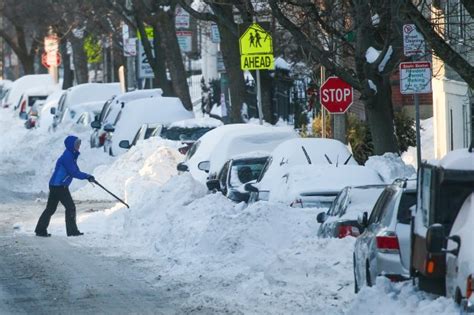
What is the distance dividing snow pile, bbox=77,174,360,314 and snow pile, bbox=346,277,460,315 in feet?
4.99

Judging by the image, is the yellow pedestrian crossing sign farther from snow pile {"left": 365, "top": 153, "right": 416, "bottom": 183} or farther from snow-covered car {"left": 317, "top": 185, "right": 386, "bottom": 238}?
snow-covered car {"left": 317, "top": 185, "right": 386, "bottom": 238}

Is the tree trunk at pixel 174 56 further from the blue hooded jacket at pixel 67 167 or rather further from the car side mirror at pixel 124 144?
the blue hooded jacket at pixel 67 167

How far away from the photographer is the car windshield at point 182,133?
98.1 ft

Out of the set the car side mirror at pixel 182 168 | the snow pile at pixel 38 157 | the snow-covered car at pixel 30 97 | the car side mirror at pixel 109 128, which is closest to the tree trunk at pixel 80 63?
the snow-covered car at pixel 30 97

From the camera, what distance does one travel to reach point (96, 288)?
→ 15383 mm

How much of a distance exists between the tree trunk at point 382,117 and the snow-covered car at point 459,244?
12.9m

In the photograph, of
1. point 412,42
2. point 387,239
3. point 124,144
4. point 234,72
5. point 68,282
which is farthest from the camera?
point 234,72

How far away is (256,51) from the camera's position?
89.9 feet

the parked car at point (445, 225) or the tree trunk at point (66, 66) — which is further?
the tree trunk at point (66, 66)

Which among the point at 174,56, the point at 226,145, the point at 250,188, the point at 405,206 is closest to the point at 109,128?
the point at 174,56

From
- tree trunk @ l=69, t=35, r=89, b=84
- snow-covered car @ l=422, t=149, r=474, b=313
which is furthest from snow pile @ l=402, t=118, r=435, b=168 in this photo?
tree trunk @ l=69, t=35, r=89, b=84

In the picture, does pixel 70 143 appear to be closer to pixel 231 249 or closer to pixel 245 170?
pixel 245 170

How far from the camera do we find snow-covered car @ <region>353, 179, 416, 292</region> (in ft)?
39.9

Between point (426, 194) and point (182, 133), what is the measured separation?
782 inches
